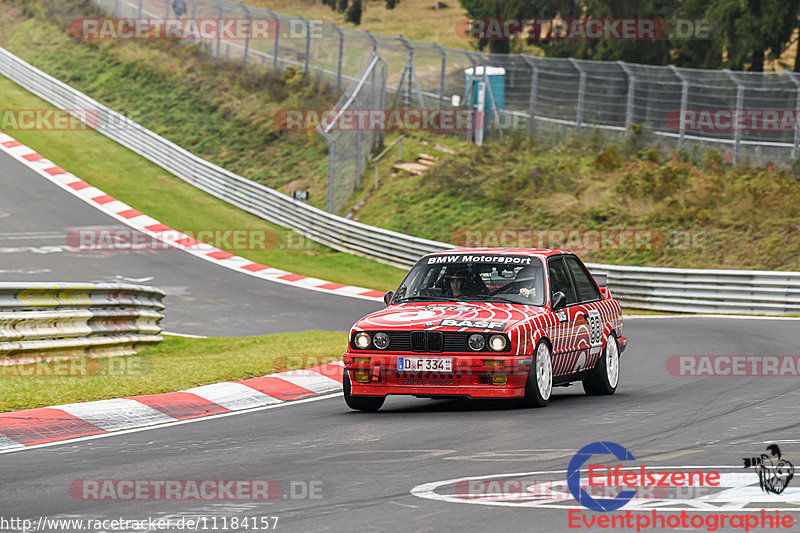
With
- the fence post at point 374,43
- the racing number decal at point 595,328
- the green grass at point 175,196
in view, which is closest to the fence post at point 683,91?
the green grass at point 175,196

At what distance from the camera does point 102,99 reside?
44469 millimetres

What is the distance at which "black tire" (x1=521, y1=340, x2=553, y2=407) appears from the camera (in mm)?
9812

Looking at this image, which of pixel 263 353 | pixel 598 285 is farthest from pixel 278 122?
pixel 598 285

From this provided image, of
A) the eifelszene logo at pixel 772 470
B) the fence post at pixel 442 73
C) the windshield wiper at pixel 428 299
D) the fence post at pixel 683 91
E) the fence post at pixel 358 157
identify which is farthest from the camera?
the fence post at pixel 358 157

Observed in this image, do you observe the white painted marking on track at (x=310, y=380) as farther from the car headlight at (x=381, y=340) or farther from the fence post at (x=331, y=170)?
the fence post at (x=331, y=170)

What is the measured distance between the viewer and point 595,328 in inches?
446

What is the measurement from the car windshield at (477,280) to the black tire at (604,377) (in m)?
1.24

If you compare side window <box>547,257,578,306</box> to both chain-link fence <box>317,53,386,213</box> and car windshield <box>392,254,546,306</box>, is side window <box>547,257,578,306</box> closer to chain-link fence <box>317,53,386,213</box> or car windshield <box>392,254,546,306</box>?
car windshield <box>392,254,546,306</box>

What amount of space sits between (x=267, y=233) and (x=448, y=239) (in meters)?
5.78

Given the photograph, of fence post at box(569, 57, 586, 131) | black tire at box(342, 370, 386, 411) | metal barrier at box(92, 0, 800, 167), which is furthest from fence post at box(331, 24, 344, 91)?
black tire at box(342, 370, 386, 411)

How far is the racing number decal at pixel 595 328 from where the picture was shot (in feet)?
36.8

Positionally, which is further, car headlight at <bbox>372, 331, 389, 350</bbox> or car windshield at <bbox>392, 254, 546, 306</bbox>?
car windshield at <bbox>392, 254, 546, 306</bbox>

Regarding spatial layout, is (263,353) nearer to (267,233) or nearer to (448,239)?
(448,239)

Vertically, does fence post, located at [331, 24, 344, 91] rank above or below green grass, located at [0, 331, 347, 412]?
above
